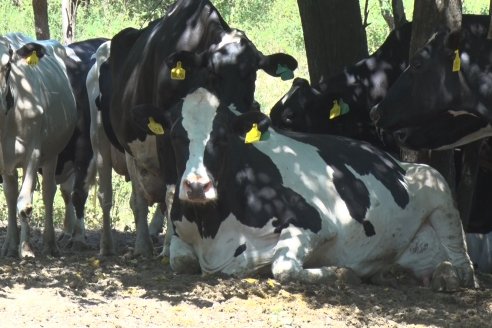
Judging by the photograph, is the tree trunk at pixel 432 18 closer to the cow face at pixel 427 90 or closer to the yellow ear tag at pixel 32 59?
the cow face at pixel 427 90

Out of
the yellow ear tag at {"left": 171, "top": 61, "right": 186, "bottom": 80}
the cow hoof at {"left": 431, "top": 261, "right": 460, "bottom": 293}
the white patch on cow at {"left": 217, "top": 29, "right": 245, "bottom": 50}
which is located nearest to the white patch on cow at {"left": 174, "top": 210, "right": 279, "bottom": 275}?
the cow hoof at {"left": 431, "top": 261, "right": 460, "bottom": 293}

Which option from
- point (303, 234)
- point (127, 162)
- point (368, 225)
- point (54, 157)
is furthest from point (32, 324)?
point (54, 157)

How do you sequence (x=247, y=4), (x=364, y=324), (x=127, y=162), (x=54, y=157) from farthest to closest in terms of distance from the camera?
1. (x=247, y=4)
2. (x=54, y=157)
3. (x=127, y=162)
4. (x=364, y=324)

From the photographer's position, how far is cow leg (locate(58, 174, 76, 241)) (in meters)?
13.6

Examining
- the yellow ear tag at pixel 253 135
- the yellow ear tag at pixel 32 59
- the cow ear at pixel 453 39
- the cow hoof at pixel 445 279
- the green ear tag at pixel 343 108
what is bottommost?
the cow hoof at pixel 445 279

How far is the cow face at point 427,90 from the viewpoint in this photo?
9.65 metres

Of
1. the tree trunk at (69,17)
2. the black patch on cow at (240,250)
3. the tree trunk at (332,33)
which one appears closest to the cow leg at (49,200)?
the tree trunk at (332,33)

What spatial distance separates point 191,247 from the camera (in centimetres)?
912

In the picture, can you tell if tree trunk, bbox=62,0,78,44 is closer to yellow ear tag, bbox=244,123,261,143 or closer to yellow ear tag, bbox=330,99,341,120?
yellow ear tag, bbox=330,99,341,120

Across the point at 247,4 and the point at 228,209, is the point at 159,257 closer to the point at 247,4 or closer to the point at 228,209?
the point at 228,209

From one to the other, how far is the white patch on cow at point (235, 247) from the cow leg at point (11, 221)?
2870 mm

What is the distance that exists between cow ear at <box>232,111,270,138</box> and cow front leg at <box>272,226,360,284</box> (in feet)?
2.58

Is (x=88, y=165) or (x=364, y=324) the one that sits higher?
(x=88, y=165)

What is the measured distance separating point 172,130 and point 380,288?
6.27ft
